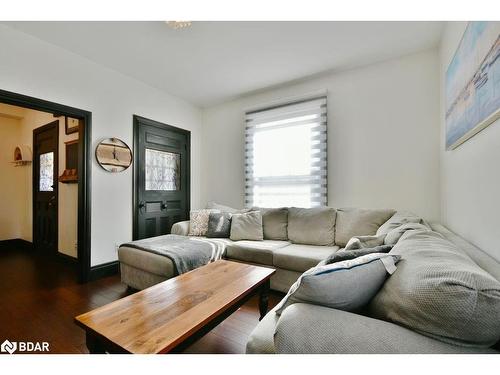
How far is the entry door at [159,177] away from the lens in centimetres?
325

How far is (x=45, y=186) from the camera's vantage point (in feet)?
12.3

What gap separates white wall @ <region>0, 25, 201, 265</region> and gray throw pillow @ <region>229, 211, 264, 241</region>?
1446 millimetres

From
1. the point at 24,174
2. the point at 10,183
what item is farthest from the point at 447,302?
the point at 10,183

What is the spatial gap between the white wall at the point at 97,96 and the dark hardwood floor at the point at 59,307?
1.53 feet

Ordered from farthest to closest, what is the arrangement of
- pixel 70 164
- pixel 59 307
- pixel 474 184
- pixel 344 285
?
pixel 70 164 → pixel 59 307 → pixel 474 184 → pixel 344 285

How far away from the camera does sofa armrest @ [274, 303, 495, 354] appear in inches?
26.1

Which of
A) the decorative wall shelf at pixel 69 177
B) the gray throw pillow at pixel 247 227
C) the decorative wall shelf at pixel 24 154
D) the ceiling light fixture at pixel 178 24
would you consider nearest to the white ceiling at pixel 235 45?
the ceiling light fixture at pixel 178 24

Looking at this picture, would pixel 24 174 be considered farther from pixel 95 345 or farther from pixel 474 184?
pixel 474 184

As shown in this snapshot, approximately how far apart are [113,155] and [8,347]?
2043mm

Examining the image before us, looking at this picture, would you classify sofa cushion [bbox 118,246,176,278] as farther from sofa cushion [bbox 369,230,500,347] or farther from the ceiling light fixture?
the ceiling light fixture

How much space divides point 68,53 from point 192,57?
53.0 inches

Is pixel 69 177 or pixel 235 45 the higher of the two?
pixel 235 45

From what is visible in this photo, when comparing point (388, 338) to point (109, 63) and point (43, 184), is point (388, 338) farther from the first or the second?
point (43, 184)
